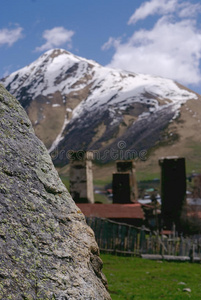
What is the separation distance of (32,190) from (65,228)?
0.36m

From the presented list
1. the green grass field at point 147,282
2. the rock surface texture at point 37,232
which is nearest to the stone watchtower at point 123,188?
the green grass field at point 147,282

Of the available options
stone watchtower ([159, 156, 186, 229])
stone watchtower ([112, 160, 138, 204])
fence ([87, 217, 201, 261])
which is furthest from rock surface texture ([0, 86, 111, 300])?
stone watchtower ([159, 156, 186, 229])

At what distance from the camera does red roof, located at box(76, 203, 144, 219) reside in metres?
23.7

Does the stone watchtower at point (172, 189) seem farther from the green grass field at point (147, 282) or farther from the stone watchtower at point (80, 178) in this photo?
the green grass field at point (147, 282)

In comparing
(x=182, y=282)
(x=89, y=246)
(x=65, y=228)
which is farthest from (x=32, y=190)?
(x=182, y=282)

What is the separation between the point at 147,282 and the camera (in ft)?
43.3

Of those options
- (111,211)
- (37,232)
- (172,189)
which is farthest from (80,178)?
(37,232)

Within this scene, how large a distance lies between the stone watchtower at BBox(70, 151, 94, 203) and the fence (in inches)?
172

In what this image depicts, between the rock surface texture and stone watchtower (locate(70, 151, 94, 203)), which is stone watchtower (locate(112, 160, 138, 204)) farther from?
the rock surface texture

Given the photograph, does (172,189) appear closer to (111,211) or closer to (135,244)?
(111,211)

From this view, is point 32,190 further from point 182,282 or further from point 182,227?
point 182,227

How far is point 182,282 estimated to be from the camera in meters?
13.4

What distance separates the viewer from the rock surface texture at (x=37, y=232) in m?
2.42

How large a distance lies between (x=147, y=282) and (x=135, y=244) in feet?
27.5
